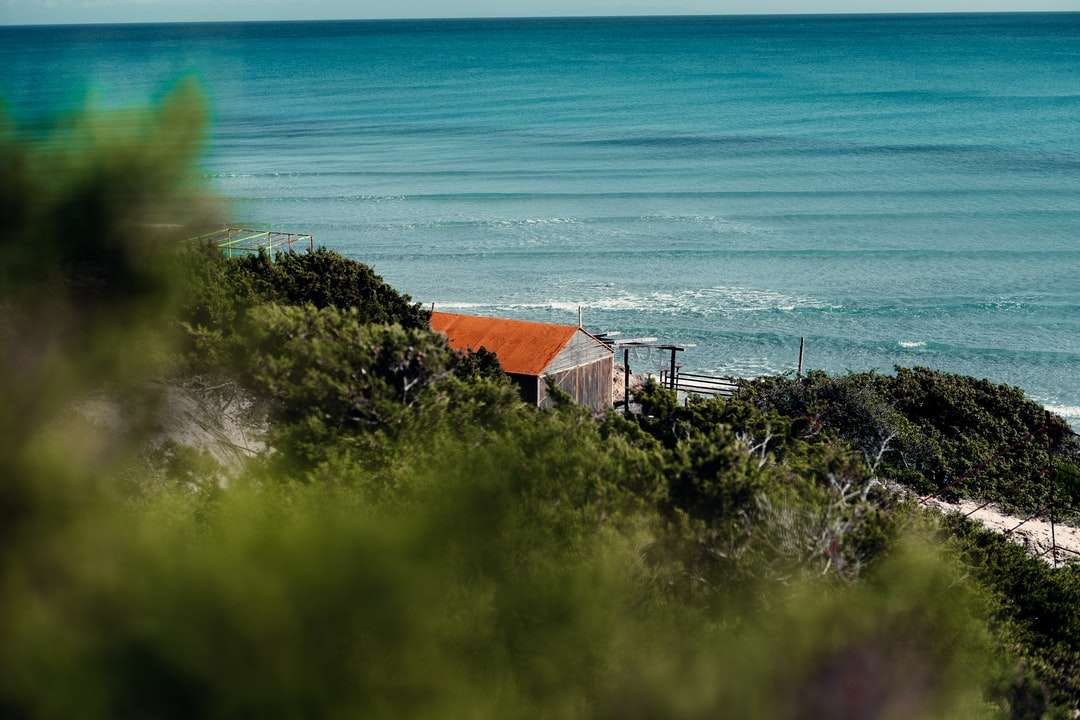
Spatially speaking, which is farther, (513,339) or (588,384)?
(588,384)

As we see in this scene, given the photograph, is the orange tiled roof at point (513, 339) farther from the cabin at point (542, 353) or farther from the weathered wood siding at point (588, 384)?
the weathered wood siding at point (588, 384)

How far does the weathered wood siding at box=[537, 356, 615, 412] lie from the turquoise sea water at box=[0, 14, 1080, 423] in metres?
9.27

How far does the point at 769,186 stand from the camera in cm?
6191

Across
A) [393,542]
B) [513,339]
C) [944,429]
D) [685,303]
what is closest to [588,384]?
[513,339]

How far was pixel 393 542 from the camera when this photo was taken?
4715mm

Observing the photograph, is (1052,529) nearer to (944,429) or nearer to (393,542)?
(944,429)

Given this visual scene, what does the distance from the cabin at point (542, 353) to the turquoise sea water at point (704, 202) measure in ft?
32.3

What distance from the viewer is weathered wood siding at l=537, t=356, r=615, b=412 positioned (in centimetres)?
2384

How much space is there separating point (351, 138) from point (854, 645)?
80295 mm

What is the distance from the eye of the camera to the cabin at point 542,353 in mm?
23516

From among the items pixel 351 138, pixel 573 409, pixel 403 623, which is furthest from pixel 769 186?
pixel 403 623

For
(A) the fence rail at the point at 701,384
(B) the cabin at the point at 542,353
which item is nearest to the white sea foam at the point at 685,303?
(A) the fence rail at the point at 701,384

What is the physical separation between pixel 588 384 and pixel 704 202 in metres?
36.0

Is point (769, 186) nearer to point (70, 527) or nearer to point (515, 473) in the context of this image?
point (515, 473)
